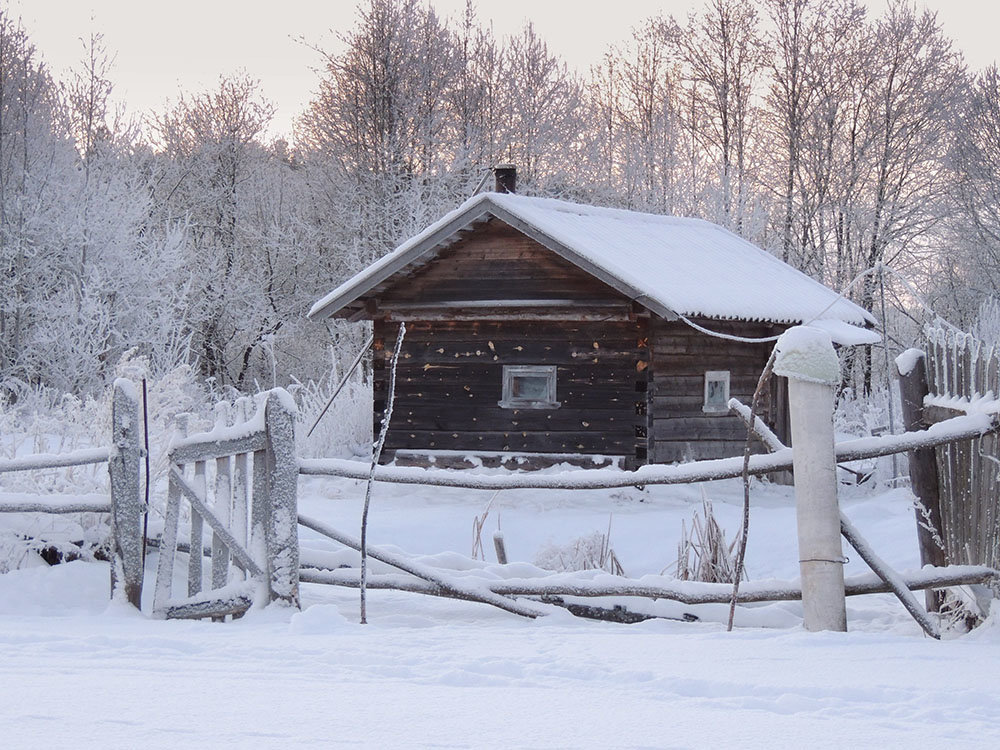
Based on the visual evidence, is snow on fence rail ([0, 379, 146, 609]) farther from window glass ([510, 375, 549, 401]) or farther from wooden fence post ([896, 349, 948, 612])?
window glass ([510, 375, 549, 401])

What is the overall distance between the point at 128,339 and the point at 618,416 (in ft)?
37.5

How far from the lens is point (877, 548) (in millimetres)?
9945

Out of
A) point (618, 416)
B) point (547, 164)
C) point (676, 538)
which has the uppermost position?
point (547, 164)

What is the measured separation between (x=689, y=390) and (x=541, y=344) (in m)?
2.15

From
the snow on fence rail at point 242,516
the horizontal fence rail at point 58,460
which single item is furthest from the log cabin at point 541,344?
the snow on fence rail at point 242,516

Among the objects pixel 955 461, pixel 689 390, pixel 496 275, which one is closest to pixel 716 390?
pixel 689 390

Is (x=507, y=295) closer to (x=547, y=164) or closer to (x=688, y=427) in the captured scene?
(x=688, y=427)

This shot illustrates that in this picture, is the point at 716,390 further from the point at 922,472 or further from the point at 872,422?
the point at 922,472

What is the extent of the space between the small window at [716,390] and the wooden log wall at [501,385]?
128cm

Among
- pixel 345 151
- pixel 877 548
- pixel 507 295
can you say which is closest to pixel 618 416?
pixel 507 295

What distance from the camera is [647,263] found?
16.1 m

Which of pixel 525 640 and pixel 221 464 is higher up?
pixel 221 464

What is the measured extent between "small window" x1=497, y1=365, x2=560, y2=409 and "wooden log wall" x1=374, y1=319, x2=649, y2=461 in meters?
0.08

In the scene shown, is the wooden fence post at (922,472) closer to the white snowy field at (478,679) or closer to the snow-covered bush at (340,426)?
the white snowy field at (478,679)
